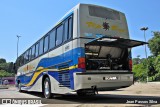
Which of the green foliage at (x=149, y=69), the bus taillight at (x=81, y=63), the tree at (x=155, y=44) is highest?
the tree at (x=155, y=44)

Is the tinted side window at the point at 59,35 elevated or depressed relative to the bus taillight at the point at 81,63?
elevated

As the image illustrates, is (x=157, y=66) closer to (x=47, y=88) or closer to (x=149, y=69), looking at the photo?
(x=149, y=69)

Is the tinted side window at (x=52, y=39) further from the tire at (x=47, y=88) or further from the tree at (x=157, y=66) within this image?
the tree at (x=157, y=66)

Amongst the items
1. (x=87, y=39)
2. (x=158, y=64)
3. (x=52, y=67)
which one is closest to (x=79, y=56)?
(x=87, y=39)

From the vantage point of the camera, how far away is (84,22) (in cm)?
1080

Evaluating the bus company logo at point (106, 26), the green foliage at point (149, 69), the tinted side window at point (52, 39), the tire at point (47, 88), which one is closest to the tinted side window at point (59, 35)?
the tinted side window at point (52, 39)

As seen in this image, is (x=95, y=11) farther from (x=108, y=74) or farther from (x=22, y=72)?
(x=22, y=72)

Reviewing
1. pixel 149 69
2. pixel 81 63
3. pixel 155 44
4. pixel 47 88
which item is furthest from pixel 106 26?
pixel 155 44

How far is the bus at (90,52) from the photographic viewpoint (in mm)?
10320

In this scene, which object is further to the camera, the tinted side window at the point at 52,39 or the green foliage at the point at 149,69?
the green foliage at the point at 149,69

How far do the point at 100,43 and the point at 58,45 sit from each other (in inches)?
89.3

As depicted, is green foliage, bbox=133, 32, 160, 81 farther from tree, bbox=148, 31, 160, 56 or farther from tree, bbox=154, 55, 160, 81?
tree, bbox=148, 31, 160, 56

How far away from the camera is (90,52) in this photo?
11102mm

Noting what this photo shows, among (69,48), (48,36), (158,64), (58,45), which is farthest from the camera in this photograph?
(158,64)
